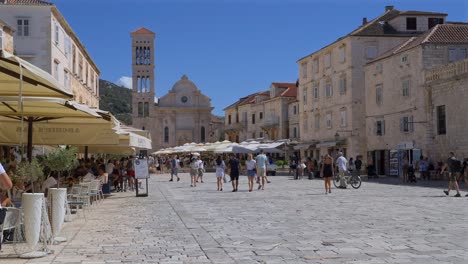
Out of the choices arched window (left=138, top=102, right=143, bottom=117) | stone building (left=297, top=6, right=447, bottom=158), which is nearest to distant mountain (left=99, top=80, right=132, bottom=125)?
arched window (left=138, top=102, right=143, bottom=117)

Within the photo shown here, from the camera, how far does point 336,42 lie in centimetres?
4972

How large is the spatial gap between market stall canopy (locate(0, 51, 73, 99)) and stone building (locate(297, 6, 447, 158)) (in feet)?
131

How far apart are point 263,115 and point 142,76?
24.2 meters

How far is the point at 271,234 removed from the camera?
10.5 metres

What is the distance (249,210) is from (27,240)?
7.77 m

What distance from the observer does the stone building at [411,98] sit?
35.1 meters

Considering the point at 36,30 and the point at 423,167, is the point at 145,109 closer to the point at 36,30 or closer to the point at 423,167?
the point at 36,30

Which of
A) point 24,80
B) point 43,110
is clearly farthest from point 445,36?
point 24,80

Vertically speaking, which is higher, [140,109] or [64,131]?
[140,109]

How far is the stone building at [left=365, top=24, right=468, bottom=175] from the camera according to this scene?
3509 centimetres

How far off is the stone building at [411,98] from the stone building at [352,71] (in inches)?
136

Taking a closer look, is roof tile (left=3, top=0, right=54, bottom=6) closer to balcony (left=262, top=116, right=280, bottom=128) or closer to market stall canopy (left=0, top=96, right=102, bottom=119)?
market stall canopy (left=0, top=96, right=102, bottom=119)

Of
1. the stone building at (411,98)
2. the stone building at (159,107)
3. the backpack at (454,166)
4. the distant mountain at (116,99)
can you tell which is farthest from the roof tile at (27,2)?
the distant mountain at (116,99)

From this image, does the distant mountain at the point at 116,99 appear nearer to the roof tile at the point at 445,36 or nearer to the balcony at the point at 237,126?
the balcony at the point at 237,126
